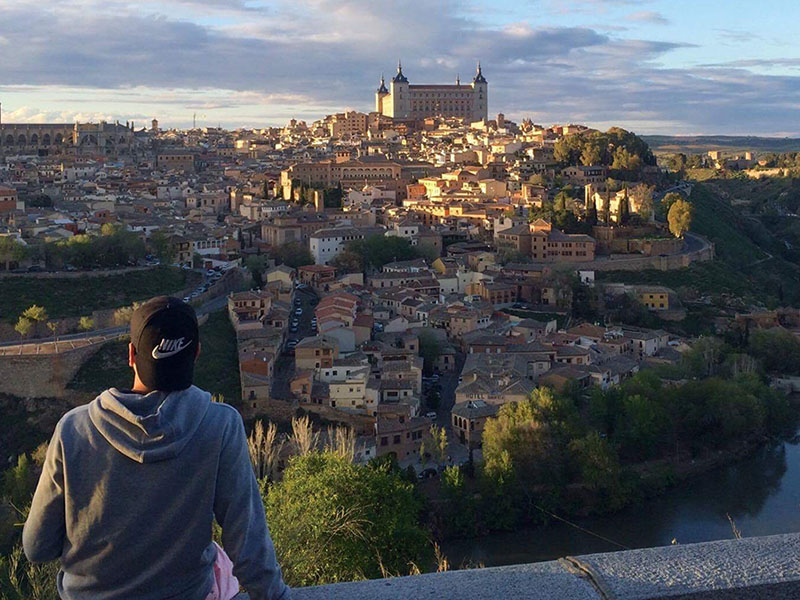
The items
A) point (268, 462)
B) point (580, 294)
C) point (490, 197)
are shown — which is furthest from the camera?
point (490, 197)

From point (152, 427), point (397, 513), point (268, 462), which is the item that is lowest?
point (268, 462)

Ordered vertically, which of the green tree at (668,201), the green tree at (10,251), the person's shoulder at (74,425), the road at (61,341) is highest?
the person's shoulder at (74,425)

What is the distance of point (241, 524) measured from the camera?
112 cm

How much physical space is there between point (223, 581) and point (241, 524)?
89 mm

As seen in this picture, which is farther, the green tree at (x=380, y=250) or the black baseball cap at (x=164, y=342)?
the green tree at (x=380, y=250)

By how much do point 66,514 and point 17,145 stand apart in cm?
3338

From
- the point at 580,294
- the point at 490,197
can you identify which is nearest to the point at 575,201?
the point at 490,197

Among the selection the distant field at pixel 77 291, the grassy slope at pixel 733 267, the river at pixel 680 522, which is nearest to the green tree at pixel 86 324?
the distant field at pixel 77 291

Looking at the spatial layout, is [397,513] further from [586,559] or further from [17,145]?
[17,145]

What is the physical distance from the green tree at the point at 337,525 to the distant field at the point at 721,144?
60480mm

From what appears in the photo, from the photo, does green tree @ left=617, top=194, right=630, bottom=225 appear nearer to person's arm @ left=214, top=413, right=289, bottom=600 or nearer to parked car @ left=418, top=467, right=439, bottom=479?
parked car @ left=418, top=467, right=439, bottom=479

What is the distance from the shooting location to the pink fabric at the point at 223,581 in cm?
115

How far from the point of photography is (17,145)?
104 feet

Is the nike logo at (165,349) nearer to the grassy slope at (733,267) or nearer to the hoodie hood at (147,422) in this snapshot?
the hoodie hood at (147,422)
